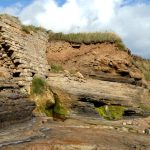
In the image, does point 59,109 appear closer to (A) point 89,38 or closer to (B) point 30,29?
(B) point 30,29

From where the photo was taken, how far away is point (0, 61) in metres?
18.6

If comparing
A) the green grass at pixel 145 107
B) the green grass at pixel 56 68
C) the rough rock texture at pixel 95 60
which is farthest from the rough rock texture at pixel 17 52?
the green grass at pixel 145 107

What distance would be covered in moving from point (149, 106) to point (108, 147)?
40.7ft

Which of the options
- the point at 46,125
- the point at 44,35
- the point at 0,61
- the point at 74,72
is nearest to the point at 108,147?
the point at 46,125

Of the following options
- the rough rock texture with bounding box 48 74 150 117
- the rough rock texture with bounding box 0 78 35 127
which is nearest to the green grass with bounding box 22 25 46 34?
the rough rock texture with bounding box 48 74 150 117

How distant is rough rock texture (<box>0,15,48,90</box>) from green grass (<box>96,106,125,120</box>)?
362 cm

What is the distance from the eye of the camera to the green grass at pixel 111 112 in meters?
21.7

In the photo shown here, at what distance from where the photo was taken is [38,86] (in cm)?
1930

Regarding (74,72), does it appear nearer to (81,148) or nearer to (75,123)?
(75,123)

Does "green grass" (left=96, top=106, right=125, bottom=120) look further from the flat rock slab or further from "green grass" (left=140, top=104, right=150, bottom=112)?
the flat rock slab

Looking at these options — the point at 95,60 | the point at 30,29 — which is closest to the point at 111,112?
the point at 95,60

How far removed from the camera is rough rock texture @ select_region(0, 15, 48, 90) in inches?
724

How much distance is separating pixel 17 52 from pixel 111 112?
6.35m

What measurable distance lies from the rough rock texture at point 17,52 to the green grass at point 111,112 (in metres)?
3.62
